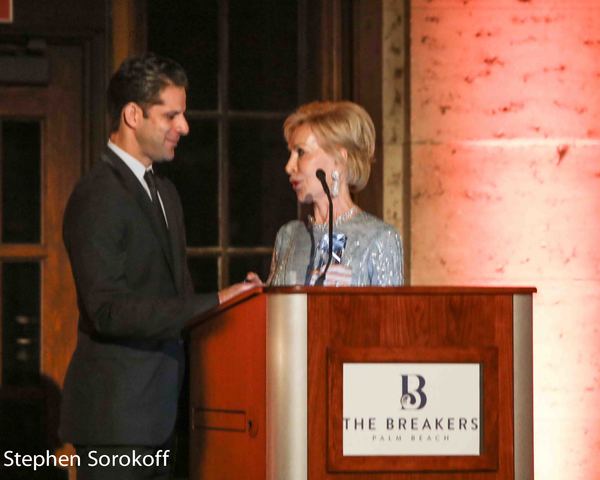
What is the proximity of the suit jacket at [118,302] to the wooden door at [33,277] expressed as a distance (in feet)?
5.76

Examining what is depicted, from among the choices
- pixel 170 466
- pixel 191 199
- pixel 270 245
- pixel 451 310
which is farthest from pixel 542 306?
pixel 451 310

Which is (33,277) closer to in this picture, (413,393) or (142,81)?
(142,81)

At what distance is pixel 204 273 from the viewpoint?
5.01m

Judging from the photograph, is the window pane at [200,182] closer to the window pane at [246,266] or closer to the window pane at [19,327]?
the window pane at [246,266]

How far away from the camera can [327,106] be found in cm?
338

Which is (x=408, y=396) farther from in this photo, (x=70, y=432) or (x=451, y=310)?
(x=70, y=432)

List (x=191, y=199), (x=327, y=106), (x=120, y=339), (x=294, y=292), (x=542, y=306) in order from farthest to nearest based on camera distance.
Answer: (x=191, y=199) < (x=542, y=306) < (x=327, y=106) < (x=120, y=339) < (x=294, y=292)

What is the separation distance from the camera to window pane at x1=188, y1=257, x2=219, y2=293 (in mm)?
5004

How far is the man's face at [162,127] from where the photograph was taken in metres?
3.30

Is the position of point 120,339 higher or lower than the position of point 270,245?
lower

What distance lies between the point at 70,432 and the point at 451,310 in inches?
48.0

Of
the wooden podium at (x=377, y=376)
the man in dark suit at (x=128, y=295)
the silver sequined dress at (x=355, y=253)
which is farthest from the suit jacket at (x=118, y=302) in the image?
the wooden podium at (x=377, y=376)

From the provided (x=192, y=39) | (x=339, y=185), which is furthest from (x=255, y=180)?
(x=339, y=185)

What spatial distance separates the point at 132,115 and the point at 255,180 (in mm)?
1752
